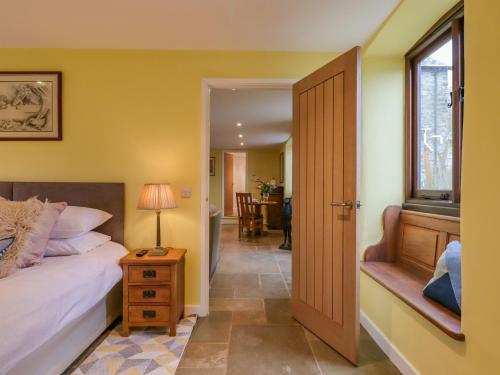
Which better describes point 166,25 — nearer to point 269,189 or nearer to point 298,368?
point 298,368

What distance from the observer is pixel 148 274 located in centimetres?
202

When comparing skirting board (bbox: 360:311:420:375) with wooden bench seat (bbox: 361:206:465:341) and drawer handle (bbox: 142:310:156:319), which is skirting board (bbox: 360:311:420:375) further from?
drawer handle (bbox: 142:310:156:319)

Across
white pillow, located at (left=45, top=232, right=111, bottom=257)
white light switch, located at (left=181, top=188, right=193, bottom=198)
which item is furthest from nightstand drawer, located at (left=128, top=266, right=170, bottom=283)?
white light switch, located at (left=181, top=188, right=193, bottom=198)

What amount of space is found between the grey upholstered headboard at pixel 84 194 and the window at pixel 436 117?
2518 mm

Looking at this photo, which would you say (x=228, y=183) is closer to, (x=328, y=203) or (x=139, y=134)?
(x=139, y=134)

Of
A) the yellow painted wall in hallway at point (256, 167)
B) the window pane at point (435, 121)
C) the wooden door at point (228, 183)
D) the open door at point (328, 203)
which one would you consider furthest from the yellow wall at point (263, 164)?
the window pane at point (435, 121)

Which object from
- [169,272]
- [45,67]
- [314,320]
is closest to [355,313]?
[314,320]

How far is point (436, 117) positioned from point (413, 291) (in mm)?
1322

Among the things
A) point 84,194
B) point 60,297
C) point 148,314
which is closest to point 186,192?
point 84,194

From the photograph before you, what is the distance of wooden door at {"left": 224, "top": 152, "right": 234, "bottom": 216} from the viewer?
354 inches

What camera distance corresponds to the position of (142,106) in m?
2.45

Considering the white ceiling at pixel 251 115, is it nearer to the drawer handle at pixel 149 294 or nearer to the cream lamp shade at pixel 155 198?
the cream lamp shade at pixel 155 198

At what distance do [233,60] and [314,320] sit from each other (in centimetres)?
232

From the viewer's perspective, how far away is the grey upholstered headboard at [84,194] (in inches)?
91.5
